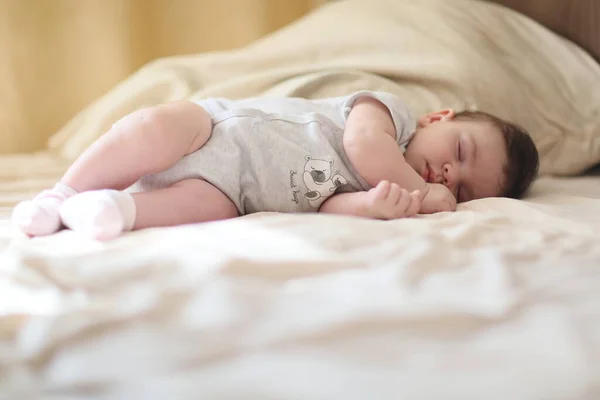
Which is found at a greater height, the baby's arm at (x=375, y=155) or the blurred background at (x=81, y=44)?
the baby's arm at (x=375, y=155)

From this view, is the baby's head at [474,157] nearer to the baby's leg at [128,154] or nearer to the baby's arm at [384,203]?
the baby's arm at [384,203]

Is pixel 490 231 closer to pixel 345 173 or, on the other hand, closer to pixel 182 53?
pixel 345 173

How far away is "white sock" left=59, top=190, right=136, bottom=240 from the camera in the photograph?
70 centimetres

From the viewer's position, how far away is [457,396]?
1.35ft

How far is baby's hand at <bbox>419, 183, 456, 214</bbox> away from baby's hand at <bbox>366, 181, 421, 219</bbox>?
92mm

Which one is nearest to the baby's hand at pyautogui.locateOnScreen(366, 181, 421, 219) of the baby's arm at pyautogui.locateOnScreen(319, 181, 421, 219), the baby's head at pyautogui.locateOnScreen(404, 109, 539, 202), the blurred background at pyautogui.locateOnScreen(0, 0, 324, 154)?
the baby's arm at pyautogui.locateOnScreen(319, 181, 421, 219)

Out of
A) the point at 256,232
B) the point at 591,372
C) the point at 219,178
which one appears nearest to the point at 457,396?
the point at 591,372

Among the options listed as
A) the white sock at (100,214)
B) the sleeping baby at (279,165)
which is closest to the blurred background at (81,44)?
the sleeping baby at (279,165)

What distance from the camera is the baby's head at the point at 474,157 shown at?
1.05 m

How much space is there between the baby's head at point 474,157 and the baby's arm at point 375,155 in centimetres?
8

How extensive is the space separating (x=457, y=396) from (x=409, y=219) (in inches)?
16.8

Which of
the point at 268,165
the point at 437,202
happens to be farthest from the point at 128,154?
the point at 437,202

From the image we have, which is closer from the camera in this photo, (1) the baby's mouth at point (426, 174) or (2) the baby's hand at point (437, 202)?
(2) the baby's hand at point (437, 202)

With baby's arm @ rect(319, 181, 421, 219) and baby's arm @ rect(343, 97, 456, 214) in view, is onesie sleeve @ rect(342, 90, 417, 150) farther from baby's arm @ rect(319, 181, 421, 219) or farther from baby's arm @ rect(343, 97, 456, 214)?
baby's arm @ rect(319, 181, 421, 219)
